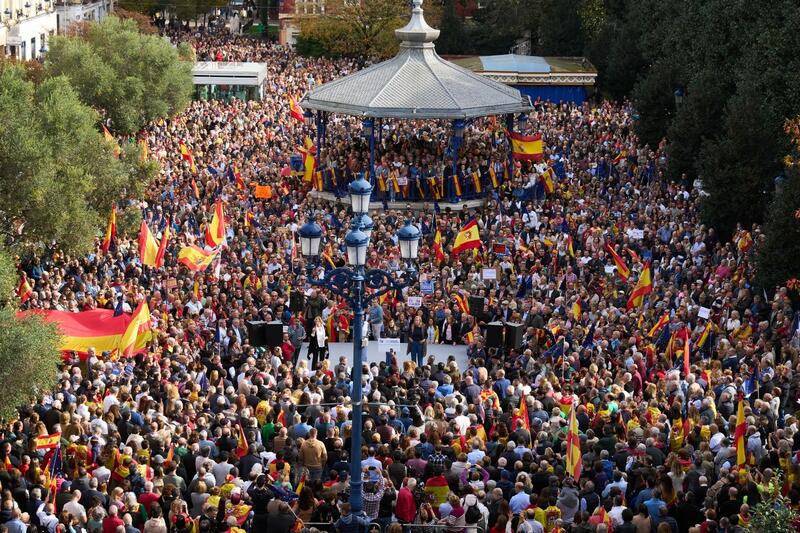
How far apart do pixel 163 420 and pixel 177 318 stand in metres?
9.12

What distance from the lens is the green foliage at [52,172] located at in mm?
33531

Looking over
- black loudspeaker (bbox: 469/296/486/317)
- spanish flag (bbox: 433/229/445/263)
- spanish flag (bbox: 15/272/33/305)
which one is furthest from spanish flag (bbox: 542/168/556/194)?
spanish flag (bbox: 15/272/33/305)

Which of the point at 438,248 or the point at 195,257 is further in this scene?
the point at 438,248

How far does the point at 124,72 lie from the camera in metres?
57.4

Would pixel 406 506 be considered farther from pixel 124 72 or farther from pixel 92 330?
pixel 124 72

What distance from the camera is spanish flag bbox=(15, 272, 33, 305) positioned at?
29.9 metres

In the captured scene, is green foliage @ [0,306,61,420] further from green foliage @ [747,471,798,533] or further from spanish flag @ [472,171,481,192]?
spanish flag @ [472,171,481,192]

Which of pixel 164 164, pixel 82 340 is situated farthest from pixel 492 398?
pixel 164 164

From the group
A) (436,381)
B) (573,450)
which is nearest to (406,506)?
(573,450)

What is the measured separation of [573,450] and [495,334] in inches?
356

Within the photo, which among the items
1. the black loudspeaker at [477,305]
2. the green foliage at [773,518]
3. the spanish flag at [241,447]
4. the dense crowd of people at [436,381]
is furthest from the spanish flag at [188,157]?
the green foliage at [773,518]

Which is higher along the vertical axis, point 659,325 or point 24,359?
point 24,359

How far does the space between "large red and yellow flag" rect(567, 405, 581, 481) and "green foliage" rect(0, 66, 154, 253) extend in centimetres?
1651

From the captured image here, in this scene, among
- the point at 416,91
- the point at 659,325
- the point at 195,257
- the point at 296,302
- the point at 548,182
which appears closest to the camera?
the point at 659,325
